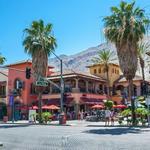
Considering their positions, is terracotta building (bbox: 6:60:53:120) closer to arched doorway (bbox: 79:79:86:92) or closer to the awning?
arched doorway (bbox: 79:79:86:92)

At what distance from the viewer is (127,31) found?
34875 millimetres

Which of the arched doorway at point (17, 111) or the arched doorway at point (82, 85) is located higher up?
the arched doorway at point (82, 85)

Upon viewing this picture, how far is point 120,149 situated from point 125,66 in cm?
2042

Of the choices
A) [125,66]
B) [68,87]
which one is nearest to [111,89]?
[68,87]

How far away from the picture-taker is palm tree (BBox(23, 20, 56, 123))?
148ft

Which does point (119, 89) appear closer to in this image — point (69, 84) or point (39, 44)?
point (69, 84)

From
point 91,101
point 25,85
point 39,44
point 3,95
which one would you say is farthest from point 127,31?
point 3,95

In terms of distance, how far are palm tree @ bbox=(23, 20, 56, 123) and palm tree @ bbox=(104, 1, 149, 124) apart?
1076 cm

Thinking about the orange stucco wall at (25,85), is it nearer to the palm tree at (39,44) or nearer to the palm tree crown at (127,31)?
the palm tree at (39,44)

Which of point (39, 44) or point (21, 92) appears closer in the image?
point (39, 44)

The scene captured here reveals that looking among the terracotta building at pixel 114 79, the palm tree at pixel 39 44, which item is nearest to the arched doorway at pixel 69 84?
the terracotta building at pixel 114 79

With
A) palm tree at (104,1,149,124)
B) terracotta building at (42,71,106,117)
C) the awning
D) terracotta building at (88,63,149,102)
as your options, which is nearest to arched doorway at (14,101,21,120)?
terracotta building at (42,71,106,117)

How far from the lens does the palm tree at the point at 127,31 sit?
114ft

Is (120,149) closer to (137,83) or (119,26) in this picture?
(119,26)
